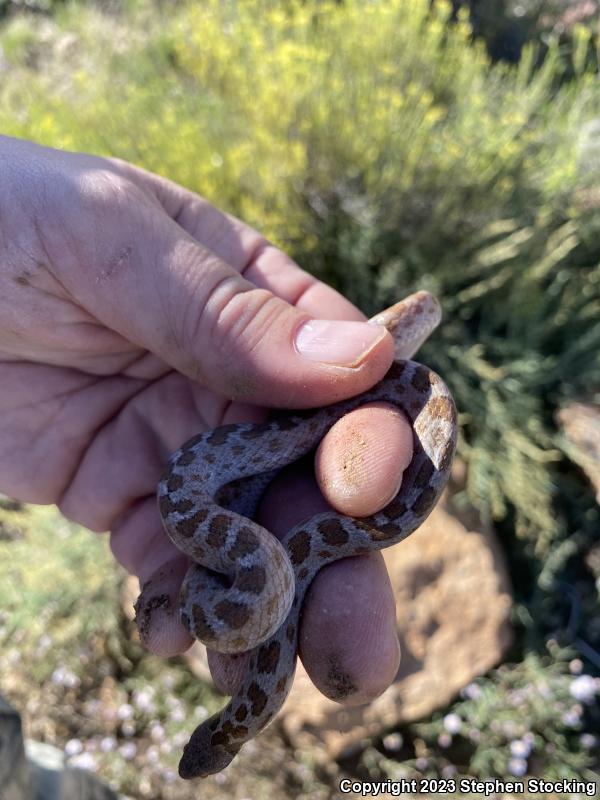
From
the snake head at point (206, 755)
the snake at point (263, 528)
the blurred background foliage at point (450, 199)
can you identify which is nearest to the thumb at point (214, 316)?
the snake at point (263, 528)

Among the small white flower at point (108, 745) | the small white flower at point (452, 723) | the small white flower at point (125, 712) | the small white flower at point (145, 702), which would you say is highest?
the small white flower at point (452, 723)

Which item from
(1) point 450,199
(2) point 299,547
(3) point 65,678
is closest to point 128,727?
(3) point 65,678

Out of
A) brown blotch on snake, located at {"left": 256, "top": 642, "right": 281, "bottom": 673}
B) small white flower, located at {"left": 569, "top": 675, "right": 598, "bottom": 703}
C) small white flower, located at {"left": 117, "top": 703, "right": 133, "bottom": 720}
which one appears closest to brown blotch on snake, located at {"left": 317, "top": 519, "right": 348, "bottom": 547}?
brown blotch on snake, located at {"left": 256, "top": 642, "right": 281, "bottom": 673}

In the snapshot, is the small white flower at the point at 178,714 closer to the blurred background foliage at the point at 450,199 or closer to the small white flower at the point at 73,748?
the small white flower at the point at 73,748

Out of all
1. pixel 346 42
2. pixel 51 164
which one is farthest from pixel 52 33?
pixel 51 164

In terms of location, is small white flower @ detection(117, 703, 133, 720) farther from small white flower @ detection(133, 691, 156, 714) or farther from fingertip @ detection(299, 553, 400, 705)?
fingertip @ detection(299, 553, 400, 705)
